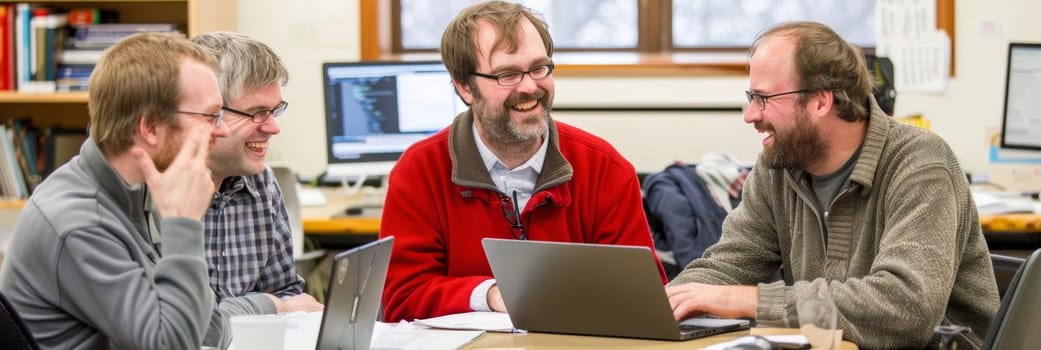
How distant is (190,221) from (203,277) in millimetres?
79

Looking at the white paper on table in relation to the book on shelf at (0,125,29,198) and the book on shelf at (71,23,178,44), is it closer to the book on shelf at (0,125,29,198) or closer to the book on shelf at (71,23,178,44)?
the book on shelf at (71,23,178,44)

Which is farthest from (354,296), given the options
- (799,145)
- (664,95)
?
(664,95)

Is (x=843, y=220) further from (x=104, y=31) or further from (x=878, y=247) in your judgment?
(x=104, y=31)

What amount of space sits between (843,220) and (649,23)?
3.07 meters

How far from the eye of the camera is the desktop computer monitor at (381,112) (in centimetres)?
438

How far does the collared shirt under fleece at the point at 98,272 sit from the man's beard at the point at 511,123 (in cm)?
83

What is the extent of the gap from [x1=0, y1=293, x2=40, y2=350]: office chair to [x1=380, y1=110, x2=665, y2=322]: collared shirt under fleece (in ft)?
2.97

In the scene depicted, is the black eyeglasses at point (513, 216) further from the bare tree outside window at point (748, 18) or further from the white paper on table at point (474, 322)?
the bare tree outside window at point (748, 18)

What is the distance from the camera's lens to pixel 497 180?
8.43 ft

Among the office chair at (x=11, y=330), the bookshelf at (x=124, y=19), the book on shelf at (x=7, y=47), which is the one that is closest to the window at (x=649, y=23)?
the bookshelf at (x=124, y=19)

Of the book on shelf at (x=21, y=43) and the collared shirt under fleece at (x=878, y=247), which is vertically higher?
the book on shelf at (x=21, y=43)

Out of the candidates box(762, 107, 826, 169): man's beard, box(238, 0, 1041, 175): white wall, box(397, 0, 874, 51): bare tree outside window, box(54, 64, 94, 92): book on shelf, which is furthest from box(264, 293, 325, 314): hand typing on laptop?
box(397, 0, 874, 51): bare tree outside window

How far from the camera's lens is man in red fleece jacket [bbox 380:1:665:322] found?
8.30ft

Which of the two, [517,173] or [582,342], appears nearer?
[582,342]
